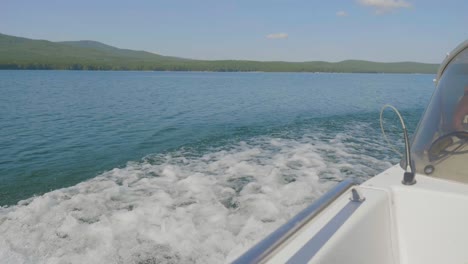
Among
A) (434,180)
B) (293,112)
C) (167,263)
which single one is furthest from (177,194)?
(293,112)

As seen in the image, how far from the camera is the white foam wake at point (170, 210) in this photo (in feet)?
12.9

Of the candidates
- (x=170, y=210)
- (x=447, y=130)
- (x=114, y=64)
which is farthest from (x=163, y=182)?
(x=114, y=64)

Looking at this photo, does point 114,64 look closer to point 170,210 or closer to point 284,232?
point 170,210

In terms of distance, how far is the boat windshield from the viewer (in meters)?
2.55

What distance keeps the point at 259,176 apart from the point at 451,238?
441 cm

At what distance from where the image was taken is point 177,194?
18.5 ft

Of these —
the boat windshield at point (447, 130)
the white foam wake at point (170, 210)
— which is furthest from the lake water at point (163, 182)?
the boat windshield at point (447, 130)

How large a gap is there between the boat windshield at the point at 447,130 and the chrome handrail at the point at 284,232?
2.51ft

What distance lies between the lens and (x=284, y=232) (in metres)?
1.75

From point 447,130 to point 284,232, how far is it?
182 cm

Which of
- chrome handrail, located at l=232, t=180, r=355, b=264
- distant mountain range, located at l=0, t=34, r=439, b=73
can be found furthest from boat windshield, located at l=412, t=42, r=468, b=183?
distant mountain range, located at l=0, t=34, r=439, b=73

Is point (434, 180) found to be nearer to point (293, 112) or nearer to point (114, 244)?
point (114, 244)

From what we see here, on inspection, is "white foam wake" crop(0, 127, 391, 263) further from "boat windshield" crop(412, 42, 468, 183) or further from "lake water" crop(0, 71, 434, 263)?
"boat windshield" crop(412, 42, 468, 183)

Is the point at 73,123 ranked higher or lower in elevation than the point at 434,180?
lower
